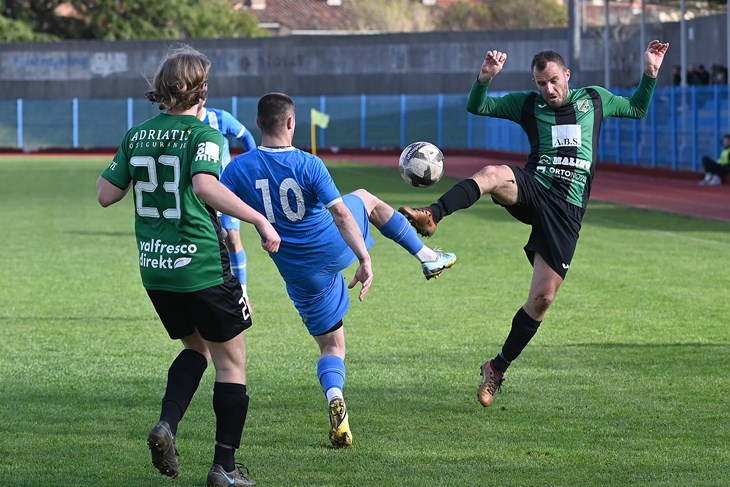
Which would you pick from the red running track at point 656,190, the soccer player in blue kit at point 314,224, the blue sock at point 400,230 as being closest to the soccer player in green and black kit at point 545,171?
the blue sock at point 400,230

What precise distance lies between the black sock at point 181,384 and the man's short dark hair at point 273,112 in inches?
48.3

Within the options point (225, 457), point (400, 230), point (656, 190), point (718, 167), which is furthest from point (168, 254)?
point (718, 167)

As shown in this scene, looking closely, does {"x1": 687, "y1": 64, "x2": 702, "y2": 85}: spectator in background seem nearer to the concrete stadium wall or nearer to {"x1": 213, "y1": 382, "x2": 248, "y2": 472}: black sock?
the concrete stadium wall

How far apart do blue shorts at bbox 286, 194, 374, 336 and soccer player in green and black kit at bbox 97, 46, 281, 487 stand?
1108mm

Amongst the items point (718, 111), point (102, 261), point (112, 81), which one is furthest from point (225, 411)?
point (112, 81)

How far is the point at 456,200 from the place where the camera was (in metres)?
7.30

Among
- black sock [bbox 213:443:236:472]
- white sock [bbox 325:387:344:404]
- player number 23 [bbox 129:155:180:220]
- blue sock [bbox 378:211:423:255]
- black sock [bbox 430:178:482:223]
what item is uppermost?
player number 23 [bbox 129:155:180:220]

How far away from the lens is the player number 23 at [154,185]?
18.5 feet

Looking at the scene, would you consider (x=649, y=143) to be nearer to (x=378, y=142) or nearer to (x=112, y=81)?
(x=378, y=142)

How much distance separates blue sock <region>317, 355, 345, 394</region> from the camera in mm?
6859

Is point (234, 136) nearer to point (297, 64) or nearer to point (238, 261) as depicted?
point (238, 261)

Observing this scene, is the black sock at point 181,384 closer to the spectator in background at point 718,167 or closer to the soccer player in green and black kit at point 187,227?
the soccer player in green and black kit at point 187,227

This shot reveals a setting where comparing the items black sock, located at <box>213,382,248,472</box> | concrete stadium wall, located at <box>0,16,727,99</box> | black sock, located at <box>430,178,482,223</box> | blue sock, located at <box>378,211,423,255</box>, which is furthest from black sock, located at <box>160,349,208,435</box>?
concrete stadium wall, located at <box>0,16,727,99</box>

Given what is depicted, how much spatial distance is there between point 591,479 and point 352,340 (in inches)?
178
